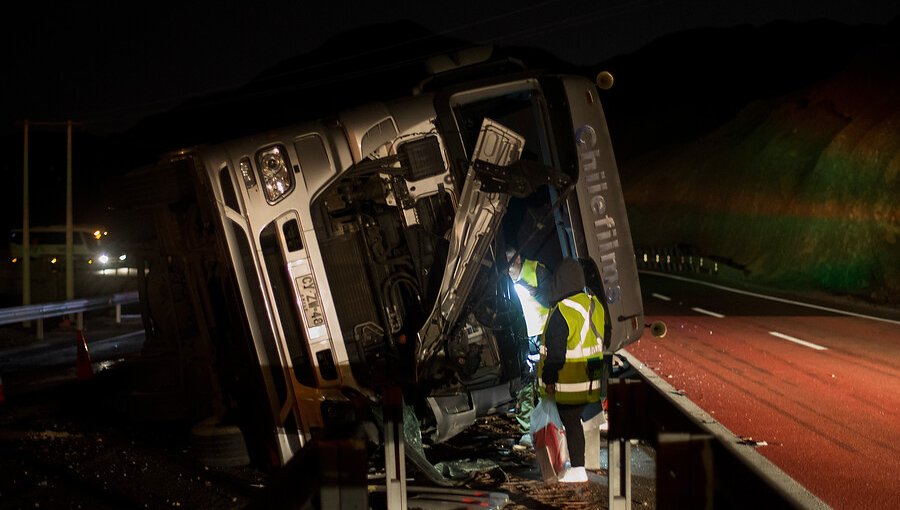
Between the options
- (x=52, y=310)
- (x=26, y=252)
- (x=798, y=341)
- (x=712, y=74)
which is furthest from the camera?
(x=712, y=74)

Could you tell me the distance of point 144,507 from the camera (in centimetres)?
588

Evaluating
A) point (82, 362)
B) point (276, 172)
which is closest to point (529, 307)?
point (276, 172)

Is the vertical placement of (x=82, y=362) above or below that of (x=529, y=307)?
below

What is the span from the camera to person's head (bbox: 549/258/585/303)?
6.48 meters

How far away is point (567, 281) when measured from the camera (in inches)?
256

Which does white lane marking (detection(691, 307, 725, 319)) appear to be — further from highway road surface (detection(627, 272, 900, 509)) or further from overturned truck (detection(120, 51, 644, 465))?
overturned truck (detection(120, 51, 644, 465))

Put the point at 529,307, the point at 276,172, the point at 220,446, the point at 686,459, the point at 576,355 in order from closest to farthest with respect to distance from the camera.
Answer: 1. the point at 686,459
2. the point at 276,172
3. the point at 576,355
4. the point at 220,446
5. the point at 529,307

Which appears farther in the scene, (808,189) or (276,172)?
(808,189)

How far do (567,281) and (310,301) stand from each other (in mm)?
1774

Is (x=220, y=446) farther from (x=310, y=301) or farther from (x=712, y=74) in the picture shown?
(x=712, y=74)

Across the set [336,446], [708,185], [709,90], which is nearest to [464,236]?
[336,446]

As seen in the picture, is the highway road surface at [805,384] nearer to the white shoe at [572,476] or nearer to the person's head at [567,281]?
the white shoe at [572,476]

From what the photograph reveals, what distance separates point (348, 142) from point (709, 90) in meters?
152

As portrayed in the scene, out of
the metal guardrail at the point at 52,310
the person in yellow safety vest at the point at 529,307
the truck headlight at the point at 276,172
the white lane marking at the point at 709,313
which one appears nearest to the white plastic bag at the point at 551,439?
the person in yellow safety vest at the point at 529,307
